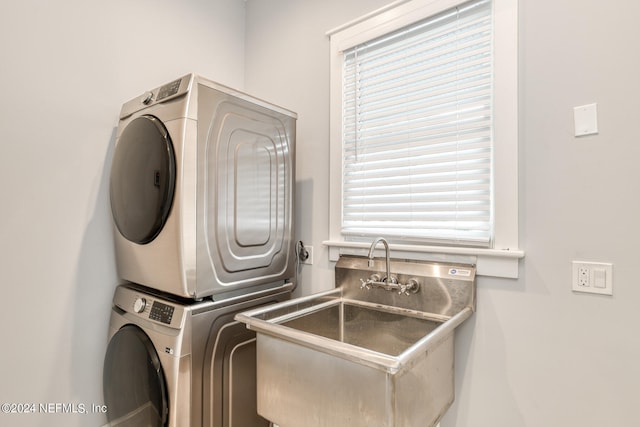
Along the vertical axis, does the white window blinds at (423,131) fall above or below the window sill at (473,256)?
above

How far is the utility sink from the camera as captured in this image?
2.98 ft

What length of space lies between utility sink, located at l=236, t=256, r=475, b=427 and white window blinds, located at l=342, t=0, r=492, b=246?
0.23m

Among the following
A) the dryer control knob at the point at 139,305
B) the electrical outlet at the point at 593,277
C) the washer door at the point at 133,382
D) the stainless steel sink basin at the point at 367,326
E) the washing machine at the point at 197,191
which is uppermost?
the washing machine at the point at 197,191

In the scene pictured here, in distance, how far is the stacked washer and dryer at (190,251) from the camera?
128cm

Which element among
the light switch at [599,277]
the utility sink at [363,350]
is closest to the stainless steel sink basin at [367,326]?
the utility sink at [363,350]

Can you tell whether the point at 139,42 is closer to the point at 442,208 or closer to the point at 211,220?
the point at 211,220

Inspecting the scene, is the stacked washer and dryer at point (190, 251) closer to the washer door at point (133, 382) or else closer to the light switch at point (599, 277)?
the washer door at point (133, 382)

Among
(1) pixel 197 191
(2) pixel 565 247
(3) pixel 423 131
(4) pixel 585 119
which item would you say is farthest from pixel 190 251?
(4) pixel 585 119

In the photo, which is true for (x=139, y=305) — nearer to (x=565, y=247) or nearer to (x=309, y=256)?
(x=309, y=256)

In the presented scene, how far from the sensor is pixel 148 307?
4.62ft

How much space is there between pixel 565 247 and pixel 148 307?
178cm

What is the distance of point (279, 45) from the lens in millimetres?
2209

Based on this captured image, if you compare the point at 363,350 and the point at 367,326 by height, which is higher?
the point at 363,350

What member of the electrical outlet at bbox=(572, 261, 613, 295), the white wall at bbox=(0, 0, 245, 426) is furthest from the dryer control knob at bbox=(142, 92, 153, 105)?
the electrical outlet at bbox=(572, 261, 613, 295)
